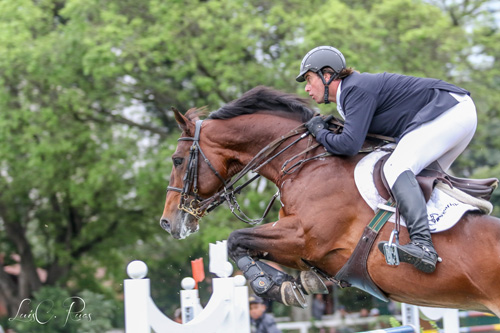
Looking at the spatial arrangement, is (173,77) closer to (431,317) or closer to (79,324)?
(79,324)

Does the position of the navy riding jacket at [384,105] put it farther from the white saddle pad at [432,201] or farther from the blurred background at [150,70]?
the blurred background at [150,70]

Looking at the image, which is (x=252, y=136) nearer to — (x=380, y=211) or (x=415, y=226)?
(x=380, y=211)

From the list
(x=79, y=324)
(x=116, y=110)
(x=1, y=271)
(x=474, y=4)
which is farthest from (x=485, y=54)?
(x=1, y=271)

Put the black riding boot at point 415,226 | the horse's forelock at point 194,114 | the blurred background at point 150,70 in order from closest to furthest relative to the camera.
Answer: the black riding boot at point 415,226, the horse's forelock at point 194,114, the blurred background at point 150,70

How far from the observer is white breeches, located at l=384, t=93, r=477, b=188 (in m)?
3.81

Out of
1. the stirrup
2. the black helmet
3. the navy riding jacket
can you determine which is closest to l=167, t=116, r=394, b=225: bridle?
the navy riding jacket

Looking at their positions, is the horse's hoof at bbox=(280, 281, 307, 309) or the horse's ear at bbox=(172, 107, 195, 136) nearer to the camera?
the horse's hoof at bbox=(280, 281, 307, 309)

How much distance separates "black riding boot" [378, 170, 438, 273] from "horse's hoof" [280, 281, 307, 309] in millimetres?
641

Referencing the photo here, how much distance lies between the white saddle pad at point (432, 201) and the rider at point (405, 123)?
0.11 meters

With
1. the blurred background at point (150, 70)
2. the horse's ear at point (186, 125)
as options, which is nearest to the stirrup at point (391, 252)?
the horse's ear at point (186, 125)

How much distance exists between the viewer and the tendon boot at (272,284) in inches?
154

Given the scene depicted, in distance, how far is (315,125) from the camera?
418 centimetres

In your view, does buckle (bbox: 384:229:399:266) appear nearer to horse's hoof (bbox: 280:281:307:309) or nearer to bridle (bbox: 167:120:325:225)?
horse's hoof (bbox: 280:281:307:309)

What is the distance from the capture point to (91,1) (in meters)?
11.8
